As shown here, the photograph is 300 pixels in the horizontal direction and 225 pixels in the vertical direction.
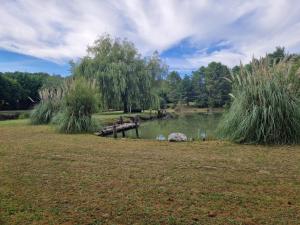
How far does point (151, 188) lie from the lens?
290cm

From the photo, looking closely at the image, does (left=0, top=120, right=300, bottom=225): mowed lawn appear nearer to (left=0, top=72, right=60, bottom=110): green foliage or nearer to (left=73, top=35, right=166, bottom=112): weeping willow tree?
(left=73, top=35, right=166, bottom=112): weeping willow tree

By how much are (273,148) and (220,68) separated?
43.8m

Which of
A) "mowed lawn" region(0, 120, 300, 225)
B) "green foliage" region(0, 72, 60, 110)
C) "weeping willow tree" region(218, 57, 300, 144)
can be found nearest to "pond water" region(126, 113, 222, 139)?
"weeping willow tree" region(218, 57, 300, 144)

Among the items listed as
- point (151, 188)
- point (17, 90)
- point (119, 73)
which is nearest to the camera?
point (151, 188)

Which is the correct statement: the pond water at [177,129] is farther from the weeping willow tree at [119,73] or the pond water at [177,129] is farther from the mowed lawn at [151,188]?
the weeping willow tree at [119,73]

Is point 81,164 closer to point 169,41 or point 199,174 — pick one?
point 199,174

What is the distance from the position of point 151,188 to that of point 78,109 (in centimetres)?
687

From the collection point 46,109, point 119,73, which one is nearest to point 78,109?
point 46,109

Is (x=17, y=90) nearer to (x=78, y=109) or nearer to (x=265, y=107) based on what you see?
(x=78, y=109)

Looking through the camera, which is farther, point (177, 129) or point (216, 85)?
point (216, 85)

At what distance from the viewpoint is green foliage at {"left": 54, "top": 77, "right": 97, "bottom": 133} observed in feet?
29.5

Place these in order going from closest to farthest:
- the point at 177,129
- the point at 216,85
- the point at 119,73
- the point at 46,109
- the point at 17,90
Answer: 1. the point at 177,129
2. the point at 46,109
3. the point at 119,73
4. the point at 17,90
5. the point at 216,85

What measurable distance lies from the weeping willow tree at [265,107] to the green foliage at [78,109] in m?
4.98

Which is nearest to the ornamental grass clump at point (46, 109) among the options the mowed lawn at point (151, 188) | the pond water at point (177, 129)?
the pond water at point (177, 129)
